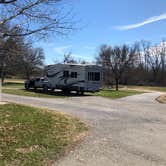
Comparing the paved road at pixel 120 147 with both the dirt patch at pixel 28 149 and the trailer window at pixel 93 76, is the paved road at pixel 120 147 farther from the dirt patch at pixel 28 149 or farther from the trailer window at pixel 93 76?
the trailer window at pixel 93 76

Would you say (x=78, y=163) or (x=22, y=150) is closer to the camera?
(x=78, y=163)

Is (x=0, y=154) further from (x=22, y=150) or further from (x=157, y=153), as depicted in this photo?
(x=157, y=153)

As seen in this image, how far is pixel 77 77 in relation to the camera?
1373 inches

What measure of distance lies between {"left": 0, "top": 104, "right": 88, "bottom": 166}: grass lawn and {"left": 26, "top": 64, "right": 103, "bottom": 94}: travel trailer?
21.8 meters

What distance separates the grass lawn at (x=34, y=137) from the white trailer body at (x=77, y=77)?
21.8 m

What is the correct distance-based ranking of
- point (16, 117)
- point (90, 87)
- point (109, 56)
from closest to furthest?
point (16, 117) < point (90, 87) < point (109, 56)

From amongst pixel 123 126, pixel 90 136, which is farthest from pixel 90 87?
pixel 90 136

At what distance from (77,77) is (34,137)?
2613cm

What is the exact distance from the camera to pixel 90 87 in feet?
115

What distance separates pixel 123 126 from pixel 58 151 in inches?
200

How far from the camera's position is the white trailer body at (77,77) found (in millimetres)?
34625

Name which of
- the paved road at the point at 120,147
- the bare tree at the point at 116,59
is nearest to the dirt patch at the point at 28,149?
the paved road at the point at 120,147

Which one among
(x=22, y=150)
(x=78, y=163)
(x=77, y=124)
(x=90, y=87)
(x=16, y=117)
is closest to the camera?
(x=78, y=163)

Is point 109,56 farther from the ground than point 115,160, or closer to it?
farther from the ground
